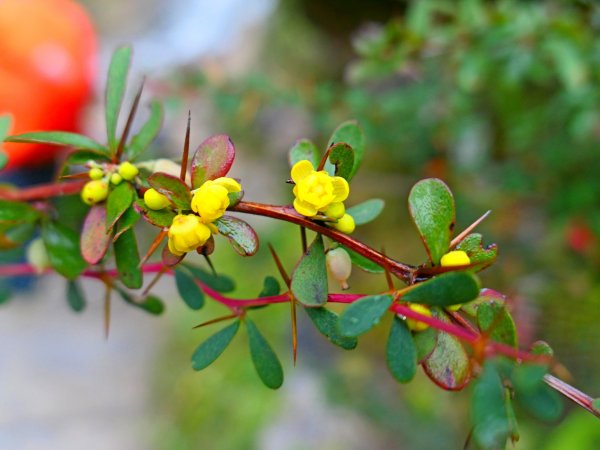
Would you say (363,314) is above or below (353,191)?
below

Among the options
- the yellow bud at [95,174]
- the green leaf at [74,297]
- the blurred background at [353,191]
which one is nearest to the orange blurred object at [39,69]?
the blurred background at [353,191]

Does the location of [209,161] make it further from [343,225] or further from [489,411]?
[489,411]

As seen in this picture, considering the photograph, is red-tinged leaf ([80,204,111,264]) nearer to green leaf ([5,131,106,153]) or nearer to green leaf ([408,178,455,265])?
green leaf ([5,131,106,153])

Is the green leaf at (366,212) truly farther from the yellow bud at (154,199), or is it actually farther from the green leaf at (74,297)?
the green leaf at (74,297)

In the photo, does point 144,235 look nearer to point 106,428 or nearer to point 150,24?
point 106,428

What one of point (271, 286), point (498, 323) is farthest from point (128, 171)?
point (498, 323)
